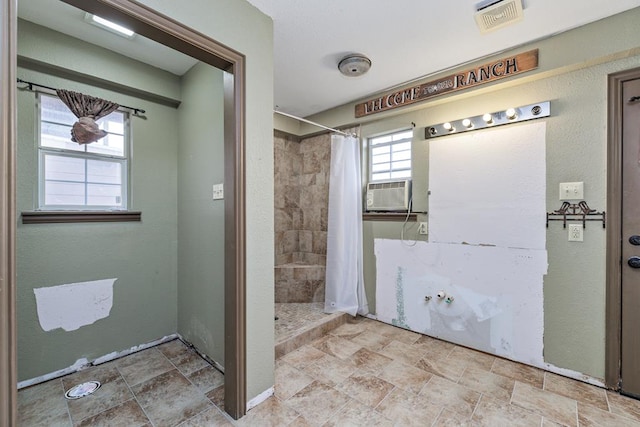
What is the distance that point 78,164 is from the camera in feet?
6.85

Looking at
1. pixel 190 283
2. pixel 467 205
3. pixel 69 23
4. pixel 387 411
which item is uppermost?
pixel 69 23

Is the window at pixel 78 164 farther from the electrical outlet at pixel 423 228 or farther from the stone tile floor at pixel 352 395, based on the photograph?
the electrical outlet at pixel 423 228

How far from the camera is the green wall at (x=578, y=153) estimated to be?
1758 mm

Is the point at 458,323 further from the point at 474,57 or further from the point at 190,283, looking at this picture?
the point at 190,283

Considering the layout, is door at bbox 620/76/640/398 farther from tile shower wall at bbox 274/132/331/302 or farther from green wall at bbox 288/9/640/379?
tile shower wall at bbox 274/132/331/302

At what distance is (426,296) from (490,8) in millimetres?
2211

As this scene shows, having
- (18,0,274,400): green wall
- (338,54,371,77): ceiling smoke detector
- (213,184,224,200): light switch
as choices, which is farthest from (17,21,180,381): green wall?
(338,54,371,77): ceiling smoke detector

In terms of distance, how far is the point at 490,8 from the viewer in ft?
5.34

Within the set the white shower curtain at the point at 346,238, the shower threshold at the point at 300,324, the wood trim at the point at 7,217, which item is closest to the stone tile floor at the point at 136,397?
the shower threshold at the point at 300,324

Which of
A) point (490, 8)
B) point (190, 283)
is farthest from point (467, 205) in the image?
point (190, 283)

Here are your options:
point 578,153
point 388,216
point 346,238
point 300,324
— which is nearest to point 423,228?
point 388,216

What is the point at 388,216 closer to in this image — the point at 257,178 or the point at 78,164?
the point at 257,178

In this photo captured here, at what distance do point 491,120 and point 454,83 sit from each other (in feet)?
1.43

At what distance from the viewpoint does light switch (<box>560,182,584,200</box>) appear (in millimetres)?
1867
